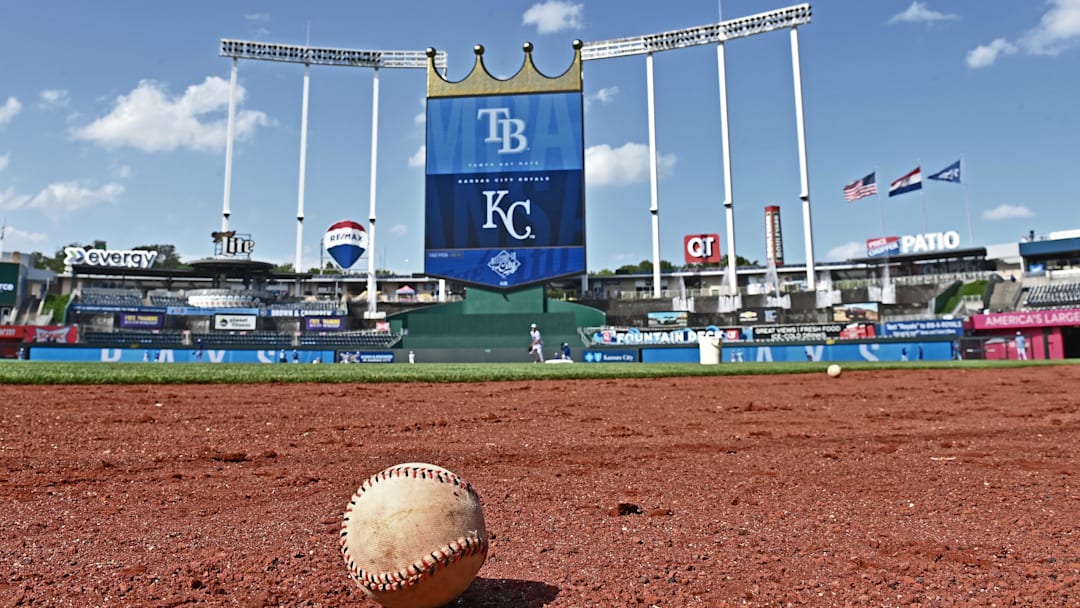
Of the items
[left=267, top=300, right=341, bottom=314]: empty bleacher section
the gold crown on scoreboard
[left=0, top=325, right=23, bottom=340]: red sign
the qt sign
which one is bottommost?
[left=0, top=325, right=23, bottom=340]: red sign

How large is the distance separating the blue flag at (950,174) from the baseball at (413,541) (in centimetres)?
5122

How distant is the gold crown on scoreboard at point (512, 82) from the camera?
3238 centimetres

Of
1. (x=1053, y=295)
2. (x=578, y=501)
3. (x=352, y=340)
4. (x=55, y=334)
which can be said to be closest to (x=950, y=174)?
(x=1053, y=295)

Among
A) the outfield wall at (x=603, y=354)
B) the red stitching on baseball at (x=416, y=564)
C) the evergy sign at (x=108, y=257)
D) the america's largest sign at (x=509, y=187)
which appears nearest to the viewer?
the red stitching on baseball at (x=416, y=564)

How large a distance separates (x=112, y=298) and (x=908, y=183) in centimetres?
6058

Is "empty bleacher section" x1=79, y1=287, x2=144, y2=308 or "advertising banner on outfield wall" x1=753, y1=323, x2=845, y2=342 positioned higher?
"empty bleacher section" x1=79, y1=287, x2=144, y2=308

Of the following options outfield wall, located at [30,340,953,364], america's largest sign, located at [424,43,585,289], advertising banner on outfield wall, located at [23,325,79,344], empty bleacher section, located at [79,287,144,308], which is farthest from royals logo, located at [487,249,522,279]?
empty bleacher section, located at [79,287,144,308]

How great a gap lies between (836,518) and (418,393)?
881 centimetres

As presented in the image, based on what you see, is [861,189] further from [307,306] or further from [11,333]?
[11,333]

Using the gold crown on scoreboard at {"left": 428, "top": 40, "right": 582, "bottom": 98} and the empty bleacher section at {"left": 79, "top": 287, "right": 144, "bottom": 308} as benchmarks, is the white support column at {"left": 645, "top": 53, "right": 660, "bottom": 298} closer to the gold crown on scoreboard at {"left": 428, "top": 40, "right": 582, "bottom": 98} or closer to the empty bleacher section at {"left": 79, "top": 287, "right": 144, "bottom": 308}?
the gold crown on scoreboard at {"left": 428, "top": 40, "right": 582, "bottom": 98}

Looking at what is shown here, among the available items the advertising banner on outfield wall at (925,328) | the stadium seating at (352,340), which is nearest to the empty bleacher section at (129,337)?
the stadium seating at (352,340)

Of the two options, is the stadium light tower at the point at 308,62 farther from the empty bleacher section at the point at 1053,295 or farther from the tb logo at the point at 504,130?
the empty bleacher section at the point at 1053,295

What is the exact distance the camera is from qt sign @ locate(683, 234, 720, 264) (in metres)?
58.8

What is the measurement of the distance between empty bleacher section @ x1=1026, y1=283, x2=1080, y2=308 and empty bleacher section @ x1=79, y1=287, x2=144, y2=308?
6226 cm
